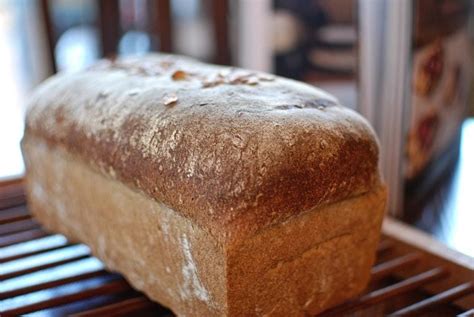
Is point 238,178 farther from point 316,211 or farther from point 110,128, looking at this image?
point 110,128

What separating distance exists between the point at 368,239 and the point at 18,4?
6.71 ft

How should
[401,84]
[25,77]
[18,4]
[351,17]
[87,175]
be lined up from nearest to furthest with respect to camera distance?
1. [87,175]
2. [401,84]
3. [351,17]
4. [18,4]
5. [25,77]

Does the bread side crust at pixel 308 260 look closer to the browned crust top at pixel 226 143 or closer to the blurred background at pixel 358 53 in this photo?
the browned crust top at pixel 226 143

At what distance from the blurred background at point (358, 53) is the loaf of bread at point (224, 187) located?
0.37 metres

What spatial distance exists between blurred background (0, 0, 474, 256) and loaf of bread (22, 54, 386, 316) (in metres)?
0.37

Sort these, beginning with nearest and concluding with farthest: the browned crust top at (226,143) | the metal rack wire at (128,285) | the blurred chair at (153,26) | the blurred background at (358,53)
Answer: the browned crust top at (226,143), the metal rack wire at (128,285), the blurred background at (358,53), the blurred chair at (153,26)

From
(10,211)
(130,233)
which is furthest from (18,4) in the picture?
(130,233)

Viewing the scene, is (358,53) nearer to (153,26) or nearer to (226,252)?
(226,252)

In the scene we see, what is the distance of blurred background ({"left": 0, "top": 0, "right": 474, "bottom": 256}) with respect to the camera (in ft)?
4.24

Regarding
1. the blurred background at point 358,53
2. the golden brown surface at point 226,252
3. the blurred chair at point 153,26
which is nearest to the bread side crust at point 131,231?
the golden brown surface at point 226,252

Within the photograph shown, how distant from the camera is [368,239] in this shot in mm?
959

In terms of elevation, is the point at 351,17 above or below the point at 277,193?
above


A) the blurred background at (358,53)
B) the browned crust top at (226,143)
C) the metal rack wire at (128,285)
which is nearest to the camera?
the browned crust top at (226,143)

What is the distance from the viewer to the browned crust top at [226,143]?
0.77 metres
